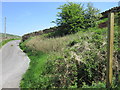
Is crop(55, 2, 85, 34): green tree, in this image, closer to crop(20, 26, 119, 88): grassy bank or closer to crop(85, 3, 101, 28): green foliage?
crop(85, 3, 101, 28): green foliage

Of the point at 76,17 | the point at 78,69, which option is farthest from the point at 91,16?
the point at 78,69

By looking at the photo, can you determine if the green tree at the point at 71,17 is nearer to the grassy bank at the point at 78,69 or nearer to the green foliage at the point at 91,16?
the green foliage at the point at 91,16

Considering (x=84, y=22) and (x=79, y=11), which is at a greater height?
(x=79, y=11)

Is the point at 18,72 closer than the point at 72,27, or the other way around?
the point at 18,72

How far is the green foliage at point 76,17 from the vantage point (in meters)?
11.4

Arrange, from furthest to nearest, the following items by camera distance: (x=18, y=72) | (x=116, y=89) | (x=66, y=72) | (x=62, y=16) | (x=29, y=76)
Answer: (x=62, y=16) → (x=18, y=72) → (x=29, y=76) → (x=66, y=72) → (x=116, y=89)

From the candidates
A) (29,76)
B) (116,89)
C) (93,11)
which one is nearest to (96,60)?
(116,89)

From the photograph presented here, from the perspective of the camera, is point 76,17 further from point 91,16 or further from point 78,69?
point 78,69

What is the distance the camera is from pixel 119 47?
4.74 metres

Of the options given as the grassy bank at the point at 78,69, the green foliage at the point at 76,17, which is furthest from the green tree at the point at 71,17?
the grassy bank at the point at 78,69

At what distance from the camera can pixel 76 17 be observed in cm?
1124

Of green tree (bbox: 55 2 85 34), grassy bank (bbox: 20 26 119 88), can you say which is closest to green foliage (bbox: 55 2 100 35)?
green tree (bbox: 55 2 85 34)

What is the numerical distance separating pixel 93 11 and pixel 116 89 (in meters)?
8.83

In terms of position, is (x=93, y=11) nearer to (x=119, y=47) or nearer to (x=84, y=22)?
(x=84, y=22)
